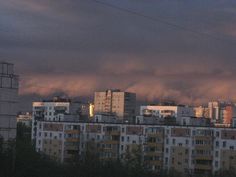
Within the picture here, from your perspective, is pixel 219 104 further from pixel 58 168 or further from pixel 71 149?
pixel 58 168

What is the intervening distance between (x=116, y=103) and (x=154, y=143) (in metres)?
40.7

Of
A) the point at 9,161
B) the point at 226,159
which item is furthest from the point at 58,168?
the point at 226,159

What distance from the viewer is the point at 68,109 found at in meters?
78.8

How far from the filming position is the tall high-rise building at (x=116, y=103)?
8800cm

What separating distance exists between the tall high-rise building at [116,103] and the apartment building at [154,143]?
3362 cm

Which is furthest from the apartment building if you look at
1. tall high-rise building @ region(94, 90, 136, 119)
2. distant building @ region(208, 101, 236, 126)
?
distant building @ region(208, 101, 236, 126)

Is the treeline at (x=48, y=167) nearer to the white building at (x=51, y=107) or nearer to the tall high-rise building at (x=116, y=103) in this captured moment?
the white building at (x=51, y=107)

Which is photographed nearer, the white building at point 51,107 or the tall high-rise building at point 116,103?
the white building at point 51,107

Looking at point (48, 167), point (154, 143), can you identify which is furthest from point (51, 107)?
point (48, 167)

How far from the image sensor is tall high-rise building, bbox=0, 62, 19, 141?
30219mm

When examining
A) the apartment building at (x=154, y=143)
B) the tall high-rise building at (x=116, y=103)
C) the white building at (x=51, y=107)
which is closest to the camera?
the apartment building at (x=154, y=143)

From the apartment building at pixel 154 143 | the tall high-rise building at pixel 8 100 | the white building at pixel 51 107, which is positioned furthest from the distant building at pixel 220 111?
the tall high-rise building at pixel 8 100

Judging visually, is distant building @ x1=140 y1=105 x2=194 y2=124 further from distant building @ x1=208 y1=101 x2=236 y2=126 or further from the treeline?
the treeline

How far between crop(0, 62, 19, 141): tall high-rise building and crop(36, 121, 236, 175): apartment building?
1175 cm
